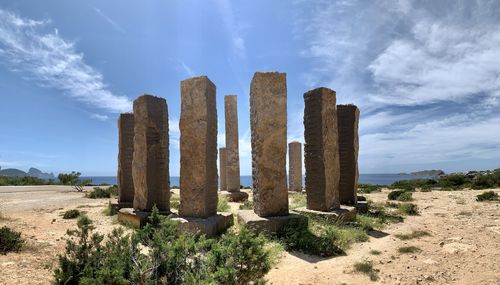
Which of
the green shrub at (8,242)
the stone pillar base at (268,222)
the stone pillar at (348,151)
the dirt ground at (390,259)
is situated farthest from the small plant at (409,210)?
the green shrub at (8,242)

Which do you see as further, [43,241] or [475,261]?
[43,241]

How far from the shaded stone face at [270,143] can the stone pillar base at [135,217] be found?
99.2 inches

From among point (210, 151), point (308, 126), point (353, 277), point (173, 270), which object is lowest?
point (353, 277)

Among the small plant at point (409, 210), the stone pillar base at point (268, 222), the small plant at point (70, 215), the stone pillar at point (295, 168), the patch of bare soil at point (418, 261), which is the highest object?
the stone pillar at point (295, 168)

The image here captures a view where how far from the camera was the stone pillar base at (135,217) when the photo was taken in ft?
26.1

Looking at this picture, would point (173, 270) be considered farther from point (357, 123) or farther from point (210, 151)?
point (357, 123)

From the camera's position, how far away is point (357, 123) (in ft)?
32.9

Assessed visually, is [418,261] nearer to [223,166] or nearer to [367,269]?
[367,269]

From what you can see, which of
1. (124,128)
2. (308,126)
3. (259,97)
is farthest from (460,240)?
(124,128)

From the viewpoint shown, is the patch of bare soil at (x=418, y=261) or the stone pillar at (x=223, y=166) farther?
the stone pillar at (x=223, y=166)

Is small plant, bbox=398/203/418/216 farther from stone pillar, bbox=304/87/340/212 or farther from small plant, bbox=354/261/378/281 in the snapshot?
small plant, bbox=354/261/378/281

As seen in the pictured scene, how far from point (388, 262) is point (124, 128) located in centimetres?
840

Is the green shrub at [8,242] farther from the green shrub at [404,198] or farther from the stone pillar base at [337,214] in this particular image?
the green shrub at [404,198]

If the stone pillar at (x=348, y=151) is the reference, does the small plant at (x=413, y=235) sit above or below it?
below
